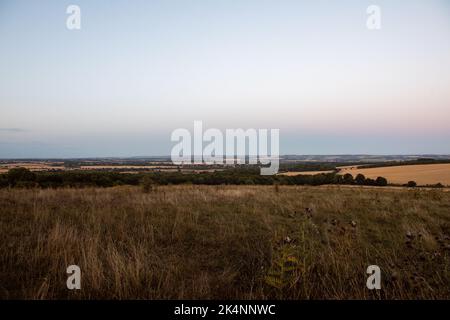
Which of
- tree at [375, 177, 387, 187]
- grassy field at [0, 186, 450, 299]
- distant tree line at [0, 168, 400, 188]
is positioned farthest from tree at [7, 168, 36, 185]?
tree at [375, 177, 387, 187]

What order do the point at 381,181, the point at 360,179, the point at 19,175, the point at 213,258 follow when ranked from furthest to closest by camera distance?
the point at 360,179
the point at 381,181
the point at 19,175
the point at 213,258

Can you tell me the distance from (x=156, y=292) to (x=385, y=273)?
2609 millimetres

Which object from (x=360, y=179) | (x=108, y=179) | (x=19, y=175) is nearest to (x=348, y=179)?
(x=360, y=179)

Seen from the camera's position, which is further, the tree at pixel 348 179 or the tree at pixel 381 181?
the tree at pixel 348 179

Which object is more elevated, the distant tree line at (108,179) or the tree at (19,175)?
the tree at (19,175)

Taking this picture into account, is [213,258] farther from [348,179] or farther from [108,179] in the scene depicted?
[348,179]

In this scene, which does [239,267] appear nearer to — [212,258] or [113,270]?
[212,258]

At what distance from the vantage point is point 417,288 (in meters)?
2.77

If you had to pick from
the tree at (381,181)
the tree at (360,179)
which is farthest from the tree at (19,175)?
the tree at (381,181)

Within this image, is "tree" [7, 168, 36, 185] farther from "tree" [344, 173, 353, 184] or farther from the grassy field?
"tree" [344, 173, 353, 184]

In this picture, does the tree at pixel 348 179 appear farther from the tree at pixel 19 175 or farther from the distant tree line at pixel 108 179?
the tree at pixel 19 175

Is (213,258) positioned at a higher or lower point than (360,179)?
higher

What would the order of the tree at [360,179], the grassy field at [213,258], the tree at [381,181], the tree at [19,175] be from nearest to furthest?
the grassy field at [213,258], the tree at [19,175], the tree at [381,181], the tree at [360,179]

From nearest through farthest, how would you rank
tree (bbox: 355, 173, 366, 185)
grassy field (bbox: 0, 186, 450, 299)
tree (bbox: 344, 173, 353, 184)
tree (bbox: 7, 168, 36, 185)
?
grassy field (bbox: 0, 186, 450, 299) < tree (bbox: 7, 168, 36, 185) < tree (bbox: 355, 173, 366, 185) < tree (bbox: 344, 173, 353, 184)
